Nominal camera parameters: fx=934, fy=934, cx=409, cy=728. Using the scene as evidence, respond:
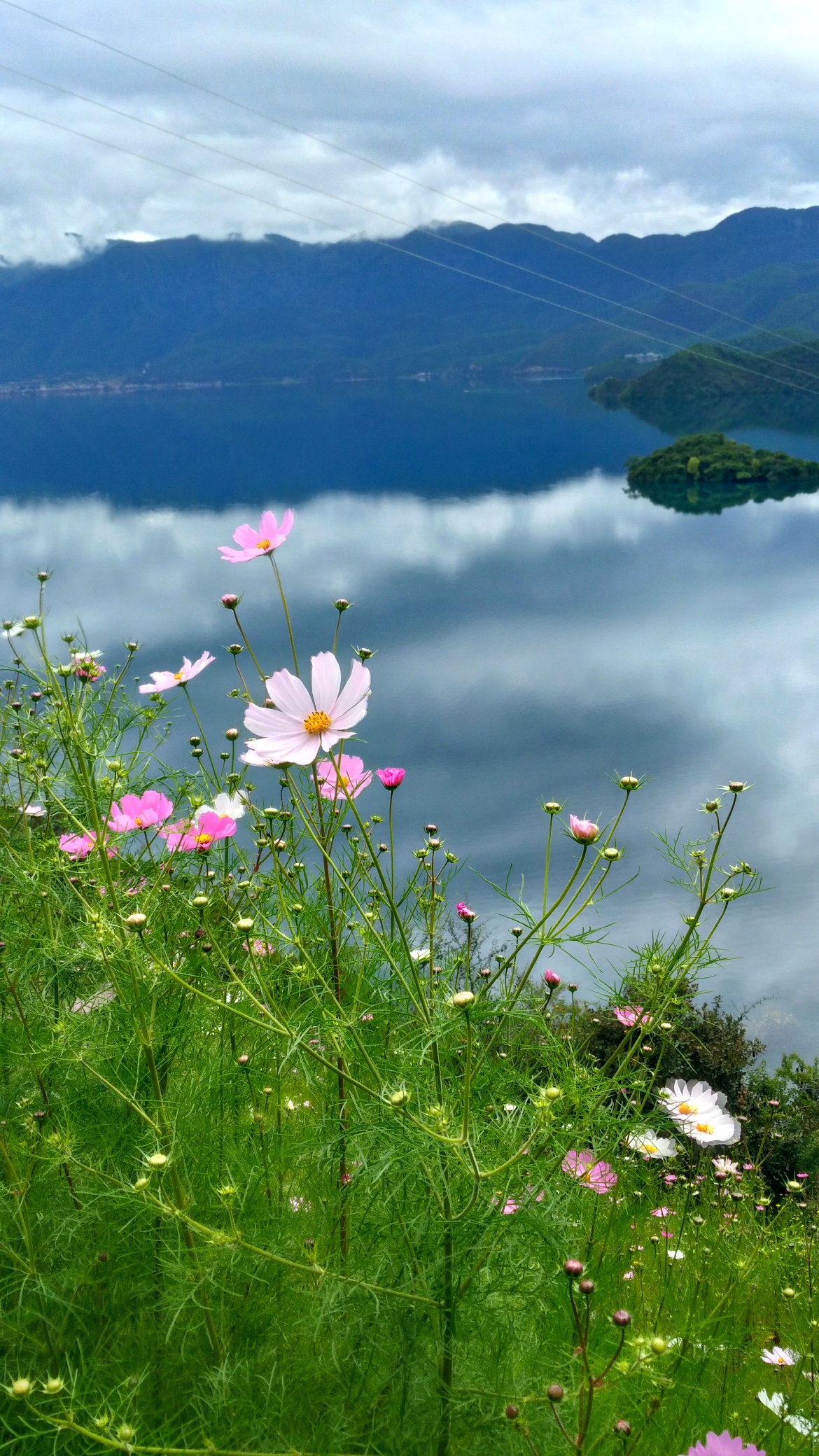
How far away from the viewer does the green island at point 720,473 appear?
153 feet

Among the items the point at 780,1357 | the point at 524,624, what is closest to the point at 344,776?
the point at 780,1357

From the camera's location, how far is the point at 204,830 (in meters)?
1.44

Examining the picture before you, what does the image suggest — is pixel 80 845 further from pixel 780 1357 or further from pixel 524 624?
pixel 524 624

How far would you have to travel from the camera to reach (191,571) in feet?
117

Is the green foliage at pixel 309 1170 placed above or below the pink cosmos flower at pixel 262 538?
below

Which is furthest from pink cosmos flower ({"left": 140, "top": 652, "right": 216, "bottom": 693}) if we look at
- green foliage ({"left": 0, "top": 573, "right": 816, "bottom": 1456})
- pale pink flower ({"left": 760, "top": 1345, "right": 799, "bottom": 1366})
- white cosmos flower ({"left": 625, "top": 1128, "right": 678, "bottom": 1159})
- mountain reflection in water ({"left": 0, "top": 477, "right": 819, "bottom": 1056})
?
mountain reflection in water ({"left": 0, "top": 477, "right": 819, "bottom": 1056})

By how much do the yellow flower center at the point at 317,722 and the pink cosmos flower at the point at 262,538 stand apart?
0.30 meters

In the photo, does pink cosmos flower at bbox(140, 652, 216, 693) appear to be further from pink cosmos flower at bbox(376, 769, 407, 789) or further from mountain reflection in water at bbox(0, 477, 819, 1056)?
mountain reflection in water at bbox(0, 477, 819, 1056)

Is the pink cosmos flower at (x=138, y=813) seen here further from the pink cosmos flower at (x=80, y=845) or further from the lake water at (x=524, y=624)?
the lake water at (x=524, y=624)

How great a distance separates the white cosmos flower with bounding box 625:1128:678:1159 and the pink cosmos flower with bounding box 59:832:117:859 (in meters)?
0.91

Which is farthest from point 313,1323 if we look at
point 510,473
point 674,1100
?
point 510,473

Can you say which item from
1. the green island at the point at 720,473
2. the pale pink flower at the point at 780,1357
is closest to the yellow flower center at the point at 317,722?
the pale pink flower at the point at 780,1357

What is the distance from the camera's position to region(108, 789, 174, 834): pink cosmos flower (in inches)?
54.4

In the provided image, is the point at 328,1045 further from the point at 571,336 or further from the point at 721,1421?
the point at 571,336
